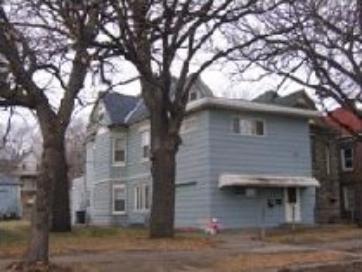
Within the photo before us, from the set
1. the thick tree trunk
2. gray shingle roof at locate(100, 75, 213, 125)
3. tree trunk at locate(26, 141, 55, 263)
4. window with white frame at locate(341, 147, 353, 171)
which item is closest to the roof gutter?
gray shingle roof at locate(100, 75, 213, 125)

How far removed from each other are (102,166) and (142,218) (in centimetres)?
554

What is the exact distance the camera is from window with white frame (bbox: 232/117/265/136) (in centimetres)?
3594

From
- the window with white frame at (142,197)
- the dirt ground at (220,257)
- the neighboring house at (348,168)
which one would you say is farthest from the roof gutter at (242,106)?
the dirt ground at (220,257)

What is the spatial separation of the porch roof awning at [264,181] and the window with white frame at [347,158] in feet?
33.0

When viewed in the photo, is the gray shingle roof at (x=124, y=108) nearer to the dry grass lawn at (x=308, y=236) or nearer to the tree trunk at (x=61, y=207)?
the tree trunk at (x=61, y=207)

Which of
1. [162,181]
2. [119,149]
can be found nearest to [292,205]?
[162,181]

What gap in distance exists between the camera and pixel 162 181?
2786cm

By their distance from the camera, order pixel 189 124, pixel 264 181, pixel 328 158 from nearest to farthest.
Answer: pixel 264 181
pixel 189 124
pixel 328 158

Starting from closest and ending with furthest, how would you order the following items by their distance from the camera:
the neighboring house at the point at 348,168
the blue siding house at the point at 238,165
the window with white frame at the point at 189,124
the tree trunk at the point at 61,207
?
1. the tree trunk at the point at 61,207
2. the blue siding house at the point at 238,165
3. the window with white frame at the point at 189,124
4. the neighboring house at the point at 348,168

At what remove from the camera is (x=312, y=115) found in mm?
38438

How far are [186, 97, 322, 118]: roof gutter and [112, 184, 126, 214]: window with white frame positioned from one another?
399 inches

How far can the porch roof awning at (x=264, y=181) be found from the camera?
34.2 m

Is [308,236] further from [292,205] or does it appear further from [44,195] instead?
[44,195]

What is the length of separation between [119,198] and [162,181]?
16.9 metres
